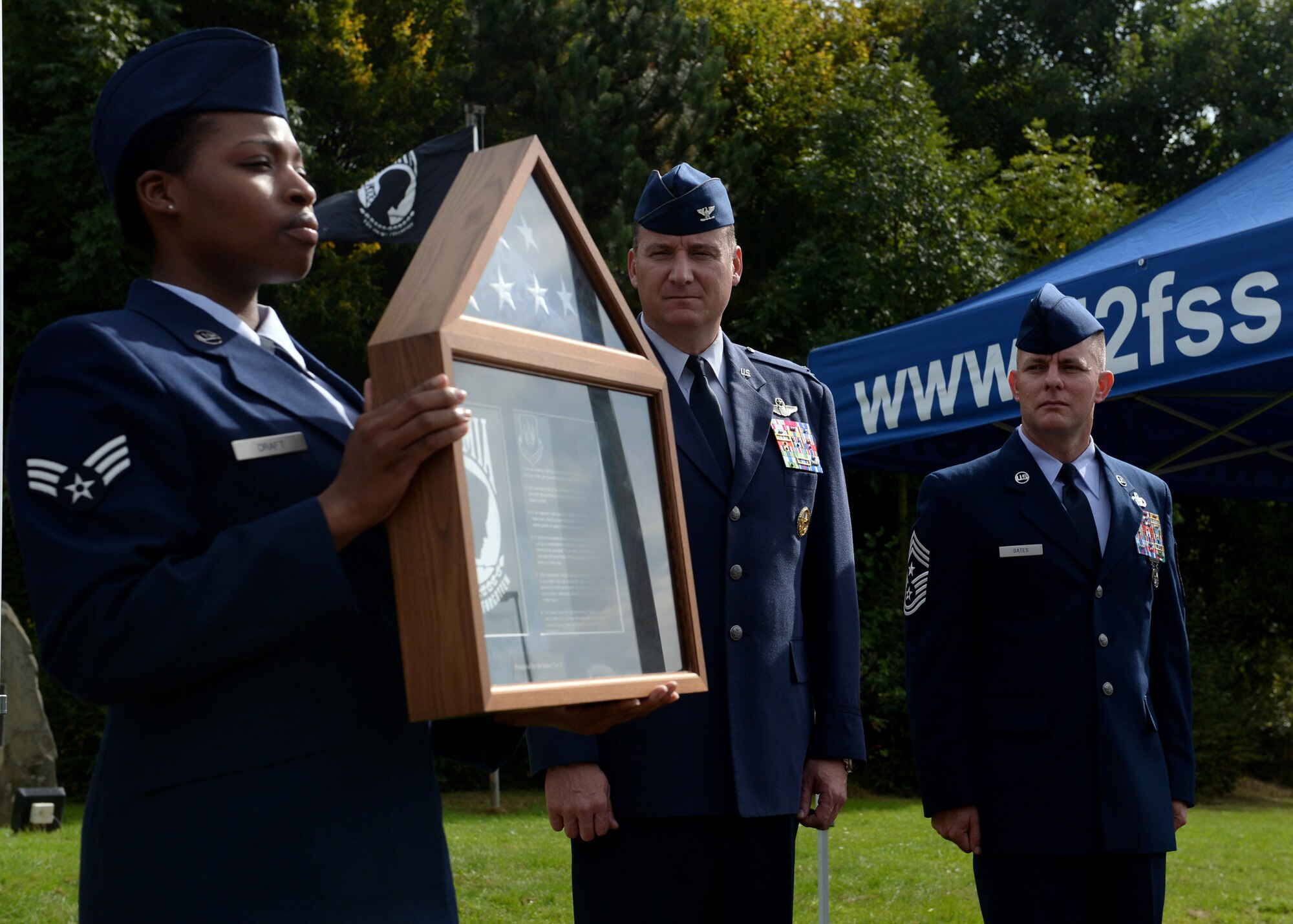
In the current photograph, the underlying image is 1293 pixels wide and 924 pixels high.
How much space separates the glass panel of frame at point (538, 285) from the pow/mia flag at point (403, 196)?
9.95 meters

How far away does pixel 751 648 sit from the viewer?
8.52 feet

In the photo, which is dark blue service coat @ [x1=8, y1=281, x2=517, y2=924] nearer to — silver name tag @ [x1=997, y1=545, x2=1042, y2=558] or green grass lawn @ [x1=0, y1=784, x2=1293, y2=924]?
silver name tag @ [x1=997, y1=545, x2=1042, y2=558]

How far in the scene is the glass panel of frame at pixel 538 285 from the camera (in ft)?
5.16

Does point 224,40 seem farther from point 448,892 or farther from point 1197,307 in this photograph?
point 1197,307

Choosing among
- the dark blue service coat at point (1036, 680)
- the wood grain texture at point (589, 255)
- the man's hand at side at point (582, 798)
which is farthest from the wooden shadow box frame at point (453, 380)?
the dark blue service coat at point (1036, 680)

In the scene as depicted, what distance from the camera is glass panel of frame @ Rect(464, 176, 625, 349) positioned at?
5.16ft

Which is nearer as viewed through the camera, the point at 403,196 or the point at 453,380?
the point at 453,380

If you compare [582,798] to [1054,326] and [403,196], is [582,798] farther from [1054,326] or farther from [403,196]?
[403,196]

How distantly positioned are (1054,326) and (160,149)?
2496 millimetres

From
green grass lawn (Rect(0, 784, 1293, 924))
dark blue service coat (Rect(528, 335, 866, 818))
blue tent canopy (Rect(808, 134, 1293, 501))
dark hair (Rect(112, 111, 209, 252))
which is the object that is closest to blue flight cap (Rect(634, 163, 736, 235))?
dark blue service coat (Rect(528, 335, 866, 818))

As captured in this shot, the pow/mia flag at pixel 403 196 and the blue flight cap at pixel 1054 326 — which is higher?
the pow/mia flag at pixel 403 196

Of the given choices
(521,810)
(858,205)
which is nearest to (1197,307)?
(521,810)

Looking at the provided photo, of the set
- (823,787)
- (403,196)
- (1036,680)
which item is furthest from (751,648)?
(403,196)

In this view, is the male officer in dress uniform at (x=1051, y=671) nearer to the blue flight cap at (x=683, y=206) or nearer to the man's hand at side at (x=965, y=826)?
the man's hand at side at (x=965, y=826)
